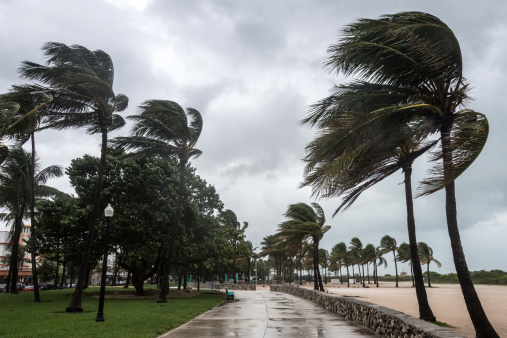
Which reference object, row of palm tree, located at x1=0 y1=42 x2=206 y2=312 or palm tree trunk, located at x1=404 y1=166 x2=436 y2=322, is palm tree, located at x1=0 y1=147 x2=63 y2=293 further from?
palm tree trunk, located at x1=404 y1=166 x2=436 y2=322

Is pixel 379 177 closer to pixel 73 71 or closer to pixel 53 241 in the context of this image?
pixel 73 71

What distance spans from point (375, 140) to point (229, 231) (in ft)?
76.7

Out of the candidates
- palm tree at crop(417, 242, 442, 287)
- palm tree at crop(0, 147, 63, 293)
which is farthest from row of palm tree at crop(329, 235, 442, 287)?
palm tree at crop(0, 147, 63, 293)

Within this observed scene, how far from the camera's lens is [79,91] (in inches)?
641

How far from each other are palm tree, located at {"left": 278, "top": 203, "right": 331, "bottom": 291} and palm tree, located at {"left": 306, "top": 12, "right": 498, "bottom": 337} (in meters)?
21.1

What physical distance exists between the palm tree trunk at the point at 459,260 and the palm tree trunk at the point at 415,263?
15.5ft

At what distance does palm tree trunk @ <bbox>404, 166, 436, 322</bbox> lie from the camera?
41.7 feet

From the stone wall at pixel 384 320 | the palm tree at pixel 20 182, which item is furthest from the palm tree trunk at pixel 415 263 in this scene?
the palm tree at pixel 20 182

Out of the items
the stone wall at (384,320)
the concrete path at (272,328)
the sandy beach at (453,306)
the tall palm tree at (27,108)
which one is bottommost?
the sandy beach at (453,306)

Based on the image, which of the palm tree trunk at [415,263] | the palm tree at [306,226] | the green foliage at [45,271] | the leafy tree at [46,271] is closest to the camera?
the palm tree trunk at [415,263]

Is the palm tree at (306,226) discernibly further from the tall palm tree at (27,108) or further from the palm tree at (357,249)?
the palm tree at (357,249)

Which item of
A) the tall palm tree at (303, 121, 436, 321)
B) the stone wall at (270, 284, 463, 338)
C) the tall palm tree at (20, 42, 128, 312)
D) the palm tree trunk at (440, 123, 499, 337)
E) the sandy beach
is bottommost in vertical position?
the sandy beach

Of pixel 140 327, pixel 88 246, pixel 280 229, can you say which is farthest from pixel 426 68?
pixel 280 229

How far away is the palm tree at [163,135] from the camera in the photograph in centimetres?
2105
